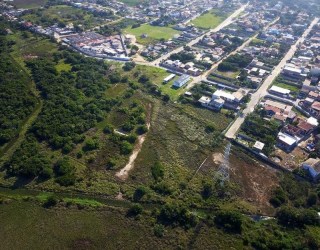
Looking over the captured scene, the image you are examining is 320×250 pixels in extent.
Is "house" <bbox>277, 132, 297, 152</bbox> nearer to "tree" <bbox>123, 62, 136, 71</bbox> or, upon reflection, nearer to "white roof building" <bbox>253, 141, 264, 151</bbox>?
"white roof building" <bbox>253, 141, 264, 151</bbox>

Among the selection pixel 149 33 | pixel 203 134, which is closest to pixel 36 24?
pixel 149 33

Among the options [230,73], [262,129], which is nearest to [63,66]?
[230,73]

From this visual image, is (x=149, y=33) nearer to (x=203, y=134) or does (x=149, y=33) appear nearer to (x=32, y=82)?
(x=32, y=82)

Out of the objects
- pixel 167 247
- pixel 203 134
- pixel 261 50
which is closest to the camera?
pixel 167 247

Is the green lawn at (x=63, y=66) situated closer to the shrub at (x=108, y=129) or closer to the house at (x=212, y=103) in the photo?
the shrub at (x=108, y=129)

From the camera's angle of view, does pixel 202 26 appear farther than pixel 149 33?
Yes

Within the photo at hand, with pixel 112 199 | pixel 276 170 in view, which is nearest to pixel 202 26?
pixel 276 170

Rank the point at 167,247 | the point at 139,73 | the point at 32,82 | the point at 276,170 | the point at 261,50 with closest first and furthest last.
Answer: the point at 167,247 → the point at 276,170 → the point at 32,82 → the point at 139,73 → the point at 261,50
